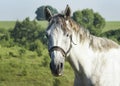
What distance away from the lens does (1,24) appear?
280 ft

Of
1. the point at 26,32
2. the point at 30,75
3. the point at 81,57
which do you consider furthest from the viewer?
the point at 26,32

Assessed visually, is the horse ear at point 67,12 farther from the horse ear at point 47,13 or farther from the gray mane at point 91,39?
the horse ear at point 47,13

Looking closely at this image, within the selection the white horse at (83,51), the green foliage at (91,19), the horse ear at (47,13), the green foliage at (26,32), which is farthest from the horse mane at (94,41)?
the green foliage at (91,19)

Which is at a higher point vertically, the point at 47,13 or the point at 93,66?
the point at 47,13

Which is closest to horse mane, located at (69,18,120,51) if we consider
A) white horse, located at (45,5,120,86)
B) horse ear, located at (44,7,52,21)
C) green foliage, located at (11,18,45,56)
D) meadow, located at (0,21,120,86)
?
white horse, located at (45,5,120,86)

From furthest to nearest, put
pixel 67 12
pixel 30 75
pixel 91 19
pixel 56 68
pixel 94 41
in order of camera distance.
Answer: pixel 91 19
pixel 30 75
pixel 94 41
pixel 67 12
pixel 56 68

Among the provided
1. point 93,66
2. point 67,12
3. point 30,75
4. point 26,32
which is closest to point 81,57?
point 93,66

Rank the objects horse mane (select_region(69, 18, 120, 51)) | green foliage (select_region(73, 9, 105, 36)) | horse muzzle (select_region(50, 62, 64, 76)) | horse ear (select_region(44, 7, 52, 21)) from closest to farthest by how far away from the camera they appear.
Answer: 1. horse muzzle (select_region(50, 62, 64, 76))
2. horse ear (select_region(44, 7, 52, 21))
3. horse mane (select_region(69, 18, 120, 51))
4. green foliage (select_region(73, 9, 105, 36))

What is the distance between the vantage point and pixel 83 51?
6.55 m

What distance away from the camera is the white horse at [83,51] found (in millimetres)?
6066

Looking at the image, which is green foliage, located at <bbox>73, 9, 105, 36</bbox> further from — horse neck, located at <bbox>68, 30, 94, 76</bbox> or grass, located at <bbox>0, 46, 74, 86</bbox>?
horse neck, located at <bbox>68, 30, 94, 76</bbox>

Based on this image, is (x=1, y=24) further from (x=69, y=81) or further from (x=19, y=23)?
(x=69, y=81)

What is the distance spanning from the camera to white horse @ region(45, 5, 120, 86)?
6066mm

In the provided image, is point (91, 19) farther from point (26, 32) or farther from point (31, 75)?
point (31, 75)
